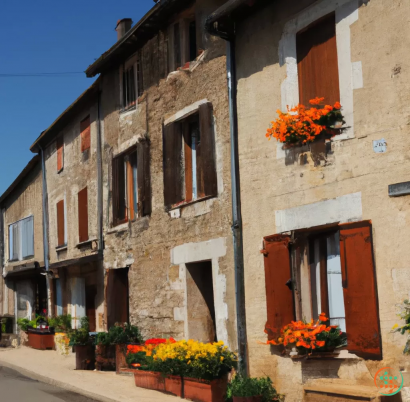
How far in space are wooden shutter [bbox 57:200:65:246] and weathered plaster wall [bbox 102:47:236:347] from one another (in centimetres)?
354

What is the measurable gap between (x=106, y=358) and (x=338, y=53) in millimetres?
7133

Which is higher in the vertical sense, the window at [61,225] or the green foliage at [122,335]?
the window at [61,225]

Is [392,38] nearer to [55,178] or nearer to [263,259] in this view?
[263,259]

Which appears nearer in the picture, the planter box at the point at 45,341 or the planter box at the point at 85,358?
the planter box at the point at 85,358

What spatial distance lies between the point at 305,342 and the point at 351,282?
0.93 m

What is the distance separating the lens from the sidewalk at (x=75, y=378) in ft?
29.4

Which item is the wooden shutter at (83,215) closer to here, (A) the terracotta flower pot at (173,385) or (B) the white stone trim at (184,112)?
(B) the white stone trim at (184,112)

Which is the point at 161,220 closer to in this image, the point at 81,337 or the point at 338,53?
the point at 81,337

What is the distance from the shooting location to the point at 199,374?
8352mm

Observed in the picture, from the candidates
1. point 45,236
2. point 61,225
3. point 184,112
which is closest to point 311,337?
point 184,112

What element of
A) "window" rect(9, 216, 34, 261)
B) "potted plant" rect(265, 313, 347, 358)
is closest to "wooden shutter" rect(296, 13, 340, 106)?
"potted plant" rect(265, 313, 347, 358)

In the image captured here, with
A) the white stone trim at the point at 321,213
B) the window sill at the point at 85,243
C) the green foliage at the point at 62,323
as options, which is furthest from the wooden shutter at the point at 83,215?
the white stone trim at the point at 321,213

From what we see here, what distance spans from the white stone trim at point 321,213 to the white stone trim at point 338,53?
0.72m

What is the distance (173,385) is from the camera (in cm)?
895
